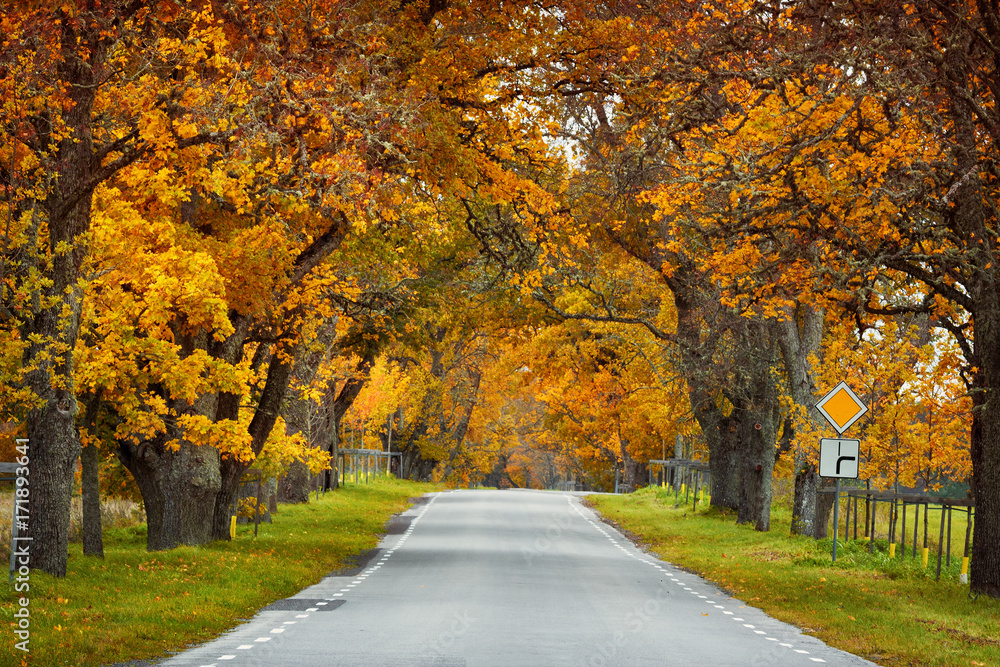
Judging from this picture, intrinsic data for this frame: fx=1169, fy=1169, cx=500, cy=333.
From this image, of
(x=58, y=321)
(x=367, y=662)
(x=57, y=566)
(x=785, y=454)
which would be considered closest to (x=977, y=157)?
(x=367, y=662)

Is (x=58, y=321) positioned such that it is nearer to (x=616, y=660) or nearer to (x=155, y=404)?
(x=155, y=404)

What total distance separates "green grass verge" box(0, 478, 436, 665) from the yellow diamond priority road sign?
9.29 meters

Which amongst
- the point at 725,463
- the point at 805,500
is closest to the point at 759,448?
the point at 725,463

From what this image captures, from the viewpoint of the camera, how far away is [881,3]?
1459cm

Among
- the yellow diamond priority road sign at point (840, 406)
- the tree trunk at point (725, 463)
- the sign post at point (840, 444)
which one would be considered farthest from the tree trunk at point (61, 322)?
the tree trunk at point (725, 463)

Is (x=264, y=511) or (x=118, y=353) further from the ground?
(x=118, y=353)

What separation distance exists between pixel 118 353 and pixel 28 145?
12.2 ft

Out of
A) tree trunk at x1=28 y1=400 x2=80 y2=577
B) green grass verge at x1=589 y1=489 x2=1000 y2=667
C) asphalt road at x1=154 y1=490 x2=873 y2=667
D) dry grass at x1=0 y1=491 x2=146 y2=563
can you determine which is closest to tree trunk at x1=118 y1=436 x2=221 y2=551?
→ dry grass at x1=0 y1=491 x2=146 y2=563

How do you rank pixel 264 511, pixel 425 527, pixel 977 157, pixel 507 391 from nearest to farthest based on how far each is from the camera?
pixel 977 157
pixel 264 511
pixel 425 527
pixel 507 391

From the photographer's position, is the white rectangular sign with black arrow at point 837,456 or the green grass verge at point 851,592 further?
the white rectangular sign with black arrow at point 837,456

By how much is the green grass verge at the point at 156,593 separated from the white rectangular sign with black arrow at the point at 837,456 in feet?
28.8

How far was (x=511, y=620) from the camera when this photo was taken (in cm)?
1341

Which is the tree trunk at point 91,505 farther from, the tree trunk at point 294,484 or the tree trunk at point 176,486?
the tree trunk at point 294,484

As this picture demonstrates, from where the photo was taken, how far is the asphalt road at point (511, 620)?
10.6 meters
